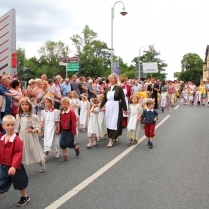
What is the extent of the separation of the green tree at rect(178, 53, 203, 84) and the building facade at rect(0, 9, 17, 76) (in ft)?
416

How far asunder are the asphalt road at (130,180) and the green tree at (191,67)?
4873 inches

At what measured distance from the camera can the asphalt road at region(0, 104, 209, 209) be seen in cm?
500

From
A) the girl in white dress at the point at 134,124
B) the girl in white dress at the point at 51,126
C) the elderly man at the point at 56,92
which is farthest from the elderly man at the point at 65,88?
the girl in white dress at the point at 51,126

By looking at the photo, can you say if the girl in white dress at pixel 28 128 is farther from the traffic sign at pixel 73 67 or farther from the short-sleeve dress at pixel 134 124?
the traffic sign at pixel 73 67

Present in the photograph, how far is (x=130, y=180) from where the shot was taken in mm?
6090

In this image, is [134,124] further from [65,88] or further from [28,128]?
[65,88]

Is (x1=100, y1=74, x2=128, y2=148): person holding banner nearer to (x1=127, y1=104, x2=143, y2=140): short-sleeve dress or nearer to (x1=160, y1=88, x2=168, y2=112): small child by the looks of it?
(x1=127, y1=104, x2=143, y2=140): short-sleeve dress

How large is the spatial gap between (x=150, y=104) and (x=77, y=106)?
11.1 feet

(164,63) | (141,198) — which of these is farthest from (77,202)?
(164,63)

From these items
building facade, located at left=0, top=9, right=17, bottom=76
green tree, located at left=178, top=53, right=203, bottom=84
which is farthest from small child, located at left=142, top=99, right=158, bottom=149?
green tree, located at left=178, top=53, right=203, bottom=84

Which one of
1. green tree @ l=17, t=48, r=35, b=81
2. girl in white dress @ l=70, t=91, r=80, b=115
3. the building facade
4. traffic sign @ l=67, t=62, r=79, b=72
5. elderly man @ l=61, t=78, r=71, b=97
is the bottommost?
girl in white dress @ l=70, t=91, r=80, b=115

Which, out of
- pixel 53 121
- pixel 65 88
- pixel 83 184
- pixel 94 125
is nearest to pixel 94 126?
pixel 94 125

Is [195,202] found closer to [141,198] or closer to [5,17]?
[141,198]

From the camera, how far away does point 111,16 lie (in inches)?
1091
